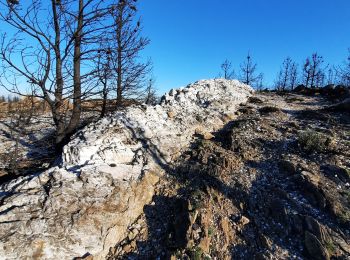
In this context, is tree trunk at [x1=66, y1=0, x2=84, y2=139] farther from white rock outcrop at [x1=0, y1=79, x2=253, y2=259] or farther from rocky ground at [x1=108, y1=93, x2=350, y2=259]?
rocky ground at [x1=108, y1=93, x2=350, y2=259]

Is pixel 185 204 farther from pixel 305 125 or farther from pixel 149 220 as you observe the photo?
pixel 305 125

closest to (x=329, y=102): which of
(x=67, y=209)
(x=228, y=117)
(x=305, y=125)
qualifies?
(x=305, y=125)

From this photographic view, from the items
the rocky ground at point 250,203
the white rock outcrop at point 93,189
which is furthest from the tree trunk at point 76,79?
the rocky ground at point 250,203

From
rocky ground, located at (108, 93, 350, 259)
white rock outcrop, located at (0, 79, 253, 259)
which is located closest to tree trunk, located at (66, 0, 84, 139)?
white rock outcrop, located at (0, 79, 253, 259)

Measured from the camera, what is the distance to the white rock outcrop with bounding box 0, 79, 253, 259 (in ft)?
15.3

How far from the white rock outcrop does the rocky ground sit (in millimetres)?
322

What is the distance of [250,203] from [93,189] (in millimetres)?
3015

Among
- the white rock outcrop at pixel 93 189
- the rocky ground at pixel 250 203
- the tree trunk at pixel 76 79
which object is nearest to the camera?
the white rock outcrop at pixel 93 189

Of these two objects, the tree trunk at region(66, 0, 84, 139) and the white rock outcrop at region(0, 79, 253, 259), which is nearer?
the white rock outcrop at region(0, 79, 253, 259)

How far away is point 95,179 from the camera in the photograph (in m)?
5.68

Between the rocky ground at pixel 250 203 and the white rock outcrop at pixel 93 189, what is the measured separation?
322 mm

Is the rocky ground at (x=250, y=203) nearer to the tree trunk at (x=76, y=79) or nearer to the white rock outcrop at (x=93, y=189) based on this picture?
the white rock outcrop at (x=93, y=189)

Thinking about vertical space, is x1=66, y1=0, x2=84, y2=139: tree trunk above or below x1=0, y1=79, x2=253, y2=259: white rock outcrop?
above

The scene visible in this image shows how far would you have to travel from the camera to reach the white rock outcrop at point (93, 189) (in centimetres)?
466
